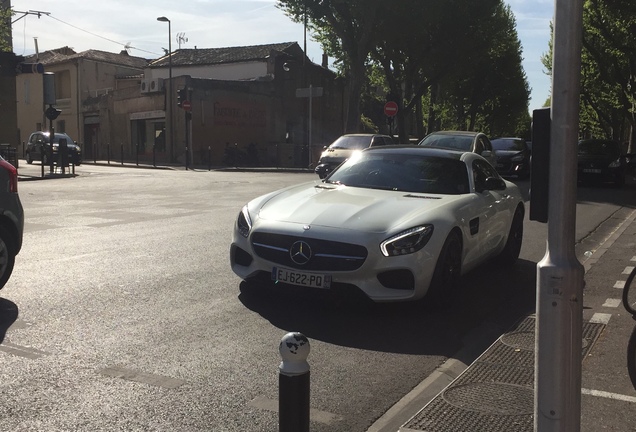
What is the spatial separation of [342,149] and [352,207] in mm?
16964

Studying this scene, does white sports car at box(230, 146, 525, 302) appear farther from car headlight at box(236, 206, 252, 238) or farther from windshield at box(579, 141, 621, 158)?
windshield at box(579, 141, 621, 158)

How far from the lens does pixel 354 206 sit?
6438mm

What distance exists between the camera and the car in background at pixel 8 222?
648 cm

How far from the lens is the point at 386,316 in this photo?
6078 mm

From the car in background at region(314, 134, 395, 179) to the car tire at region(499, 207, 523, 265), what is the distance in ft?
43.0

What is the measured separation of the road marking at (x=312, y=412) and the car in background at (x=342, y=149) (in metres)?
17.7

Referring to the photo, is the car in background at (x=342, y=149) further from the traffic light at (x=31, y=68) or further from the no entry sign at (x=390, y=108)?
the traffic light at (x=31, y=68)

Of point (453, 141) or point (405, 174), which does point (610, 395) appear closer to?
point (405, 174)

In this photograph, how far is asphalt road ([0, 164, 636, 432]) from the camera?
12.7 ft

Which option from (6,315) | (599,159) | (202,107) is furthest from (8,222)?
(202,107)

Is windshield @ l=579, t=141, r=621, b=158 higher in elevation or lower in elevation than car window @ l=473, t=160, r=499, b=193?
higher

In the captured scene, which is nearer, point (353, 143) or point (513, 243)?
point (513, 243)

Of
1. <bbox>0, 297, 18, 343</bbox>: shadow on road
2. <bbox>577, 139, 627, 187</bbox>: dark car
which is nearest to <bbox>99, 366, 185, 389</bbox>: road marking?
<bbox>0, 297, 18, 343</bbox>: shadow on road

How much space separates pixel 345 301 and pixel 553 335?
3254 mm
